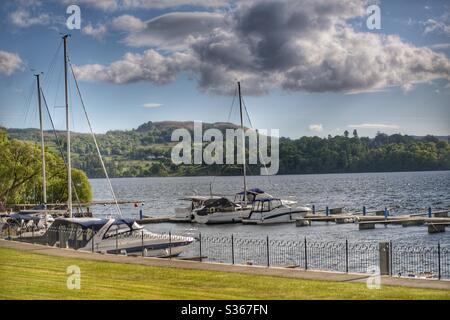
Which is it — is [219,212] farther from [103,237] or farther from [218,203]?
[103,237]

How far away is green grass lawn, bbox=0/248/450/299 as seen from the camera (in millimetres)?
21781

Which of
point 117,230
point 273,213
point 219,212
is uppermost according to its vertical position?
point 117,230

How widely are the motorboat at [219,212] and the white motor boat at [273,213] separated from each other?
5.28 ft

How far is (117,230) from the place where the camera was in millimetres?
43469

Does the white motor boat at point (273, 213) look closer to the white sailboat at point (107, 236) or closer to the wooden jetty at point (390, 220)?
the wooden jetty at point (390, 220)

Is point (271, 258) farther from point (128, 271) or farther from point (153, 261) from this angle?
point (128, 271)

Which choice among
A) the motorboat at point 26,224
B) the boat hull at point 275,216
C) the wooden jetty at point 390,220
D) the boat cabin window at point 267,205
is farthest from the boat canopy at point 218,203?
the motorboat at point 26,224

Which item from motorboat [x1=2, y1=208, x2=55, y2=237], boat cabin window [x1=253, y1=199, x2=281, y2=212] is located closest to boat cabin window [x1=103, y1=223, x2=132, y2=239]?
motorboat [x1=2, y1=208, x2=55, y2=237]

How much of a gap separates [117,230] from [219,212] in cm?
4148

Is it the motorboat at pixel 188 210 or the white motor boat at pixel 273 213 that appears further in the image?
the motorboat at pixel 188 210

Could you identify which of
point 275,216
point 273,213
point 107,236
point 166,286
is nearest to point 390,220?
point 275,216

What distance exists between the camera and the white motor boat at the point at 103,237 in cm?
4184

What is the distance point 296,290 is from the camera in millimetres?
23047
